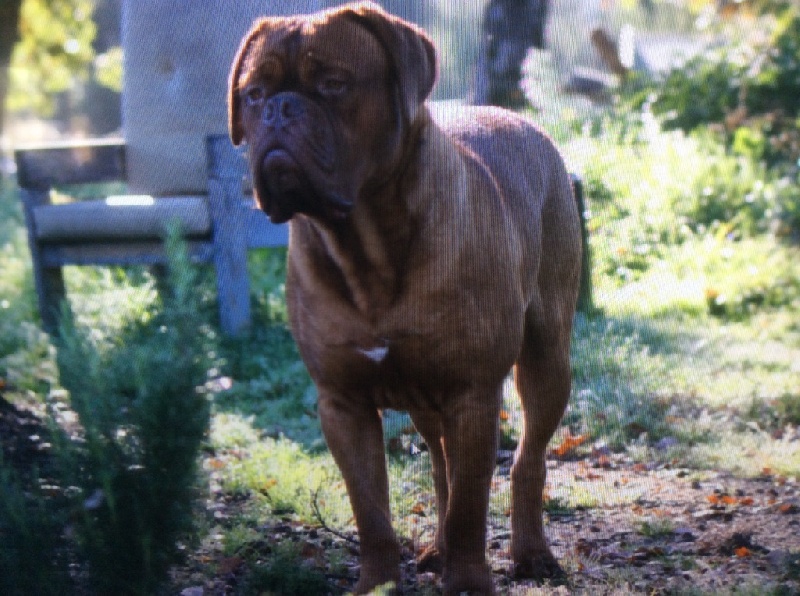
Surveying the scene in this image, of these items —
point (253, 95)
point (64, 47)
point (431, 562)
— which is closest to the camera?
point (253, 95)

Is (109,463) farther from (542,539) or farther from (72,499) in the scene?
(542,539)

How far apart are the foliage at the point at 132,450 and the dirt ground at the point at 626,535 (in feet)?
1.72

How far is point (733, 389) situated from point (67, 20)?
6155 mm

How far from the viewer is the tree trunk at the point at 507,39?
181 inches

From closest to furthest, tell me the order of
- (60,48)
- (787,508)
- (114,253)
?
(787,508) → (114,253) → (60,48)

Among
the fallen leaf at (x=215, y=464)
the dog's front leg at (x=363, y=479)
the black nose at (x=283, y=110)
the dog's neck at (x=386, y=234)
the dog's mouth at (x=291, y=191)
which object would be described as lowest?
the fallen leaf at (x=215, y=464)

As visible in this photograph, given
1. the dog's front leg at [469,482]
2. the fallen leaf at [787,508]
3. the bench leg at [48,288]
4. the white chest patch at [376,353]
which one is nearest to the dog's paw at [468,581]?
the dog's front leg at [469,482]

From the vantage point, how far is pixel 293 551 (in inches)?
145

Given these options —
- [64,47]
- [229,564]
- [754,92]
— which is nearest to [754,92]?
[754,92]

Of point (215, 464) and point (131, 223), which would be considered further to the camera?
point (131, 223)

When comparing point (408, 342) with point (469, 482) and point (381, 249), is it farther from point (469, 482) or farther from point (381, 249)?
point (469, 482)

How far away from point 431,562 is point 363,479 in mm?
644

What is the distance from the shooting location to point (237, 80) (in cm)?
348

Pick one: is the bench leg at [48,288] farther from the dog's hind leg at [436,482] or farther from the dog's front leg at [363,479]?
the dog's front leg at [363,479]
